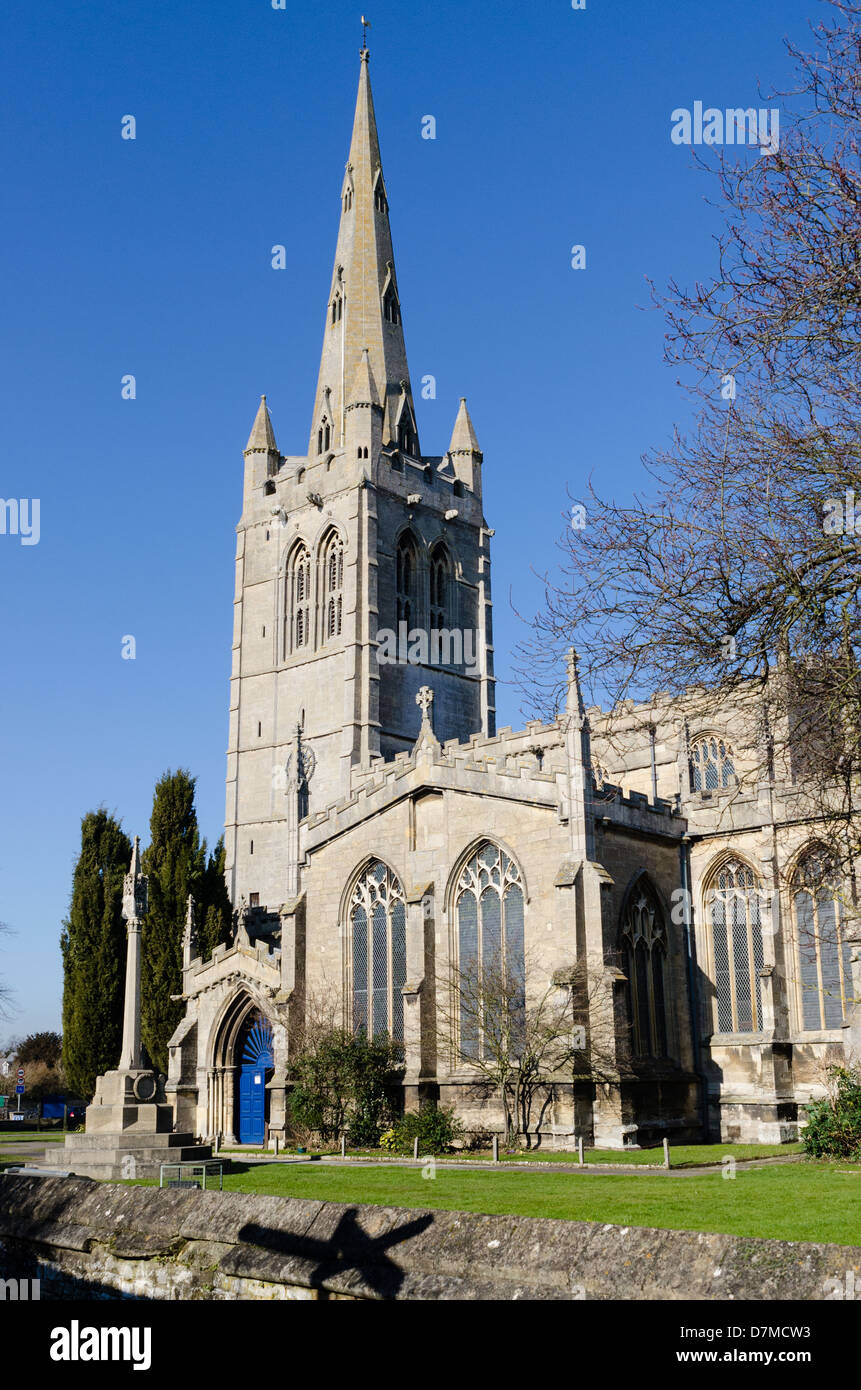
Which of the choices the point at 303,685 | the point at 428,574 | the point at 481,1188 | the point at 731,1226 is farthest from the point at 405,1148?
the point at 428,574

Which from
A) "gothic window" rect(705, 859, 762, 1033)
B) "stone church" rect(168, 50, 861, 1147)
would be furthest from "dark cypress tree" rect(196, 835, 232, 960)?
"gothic window" rect(705, 859, 762, 1033)

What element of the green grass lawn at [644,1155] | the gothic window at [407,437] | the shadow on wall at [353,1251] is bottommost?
the green grass lawn at [644,1155]

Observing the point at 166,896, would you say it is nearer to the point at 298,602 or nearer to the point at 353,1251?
the point at 298,602

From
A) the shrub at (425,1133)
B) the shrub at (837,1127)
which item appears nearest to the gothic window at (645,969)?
the shrub at (425,1133)

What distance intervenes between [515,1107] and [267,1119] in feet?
37.4

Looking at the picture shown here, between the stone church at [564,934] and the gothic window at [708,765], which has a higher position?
the gothic window at [708,765]

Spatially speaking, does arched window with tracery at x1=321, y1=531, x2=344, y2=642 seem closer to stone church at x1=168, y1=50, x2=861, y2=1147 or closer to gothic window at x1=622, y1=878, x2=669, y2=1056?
stone church at x1=168, y1=50, x2=861, y2=1147

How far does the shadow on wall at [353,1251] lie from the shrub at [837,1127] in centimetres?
1540

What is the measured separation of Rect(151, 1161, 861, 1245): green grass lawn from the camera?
494 inches

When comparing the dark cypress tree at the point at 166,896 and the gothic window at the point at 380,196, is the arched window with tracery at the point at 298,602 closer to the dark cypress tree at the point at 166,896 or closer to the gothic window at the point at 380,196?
the dark cypress tree at the point at 166,896

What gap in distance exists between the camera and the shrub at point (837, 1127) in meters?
22.7

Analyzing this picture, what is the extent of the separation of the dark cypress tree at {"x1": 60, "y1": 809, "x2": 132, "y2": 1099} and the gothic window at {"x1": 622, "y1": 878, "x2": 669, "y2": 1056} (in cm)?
2441

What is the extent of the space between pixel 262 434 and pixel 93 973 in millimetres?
34151
